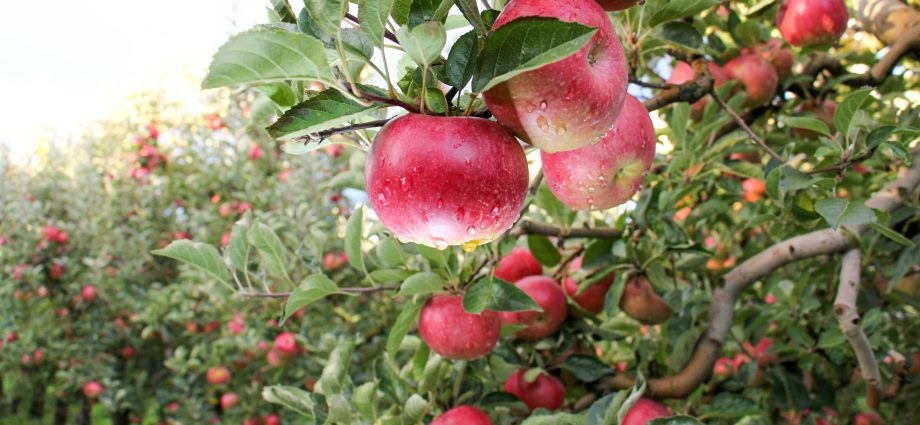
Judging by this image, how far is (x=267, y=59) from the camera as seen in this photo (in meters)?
0.44

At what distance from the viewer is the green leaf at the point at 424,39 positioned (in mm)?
448

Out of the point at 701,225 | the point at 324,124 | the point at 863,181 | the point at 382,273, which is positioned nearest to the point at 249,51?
the point at 324,124

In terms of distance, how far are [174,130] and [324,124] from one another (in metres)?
4.18

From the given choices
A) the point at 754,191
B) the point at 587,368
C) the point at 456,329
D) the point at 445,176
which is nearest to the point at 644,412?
the point at 587,368

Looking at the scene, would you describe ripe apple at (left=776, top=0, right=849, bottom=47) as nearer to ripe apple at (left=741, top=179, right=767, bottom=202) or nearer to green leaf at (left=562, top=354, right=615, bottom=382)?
ripe apple at (left=741, top=179, right=767, bottom=202)

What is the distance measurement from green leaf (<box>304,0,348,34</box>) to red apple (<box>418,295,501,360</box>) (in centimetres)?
58

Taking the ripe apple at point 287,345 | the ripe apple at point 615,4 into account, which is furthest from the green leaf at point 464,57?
the ripe apple at point 287,345

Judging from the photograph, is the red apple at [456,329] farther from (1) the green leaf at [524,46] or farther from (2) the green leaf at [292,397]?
(1) the green leaf at [524,46]

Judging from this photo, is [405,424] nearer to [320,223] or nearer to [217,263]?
[217,263]

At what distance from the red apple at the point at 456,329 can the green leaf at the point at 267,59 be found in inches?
22.2

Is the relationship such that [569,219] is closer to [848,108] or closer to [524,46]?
[848,108]

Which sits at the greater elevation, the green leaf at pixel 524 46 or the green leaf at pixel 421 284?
the green leaf at pixel 524 46

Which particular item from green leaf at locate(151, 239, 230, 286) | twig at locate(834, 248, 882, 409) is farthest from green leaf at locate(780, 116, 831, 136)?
green leaf at locate(151, 239, 230, 286)

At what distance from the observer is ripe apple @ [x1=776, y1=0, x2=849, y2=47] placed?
51.0 inches
